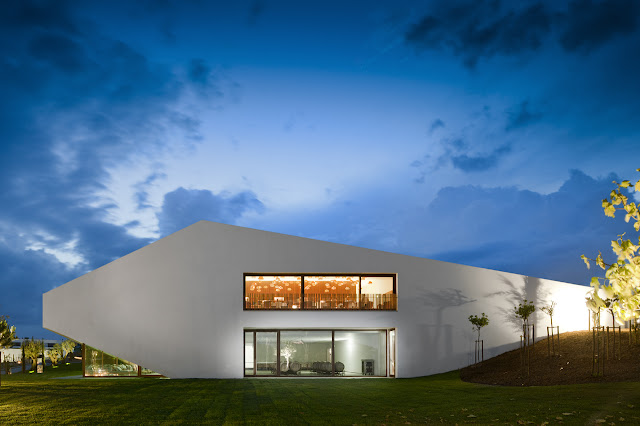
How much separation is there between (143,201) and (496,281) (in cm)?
3040

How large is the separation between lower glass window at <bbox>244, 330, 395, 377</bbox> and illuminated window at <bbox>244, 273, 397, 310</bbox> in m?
1.09

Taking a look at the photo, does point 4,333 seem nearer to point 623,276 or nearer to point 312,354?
point 312,354

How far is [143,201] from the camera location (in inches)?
1758

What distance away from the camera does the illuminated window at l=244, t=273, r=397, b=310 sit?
888 inches

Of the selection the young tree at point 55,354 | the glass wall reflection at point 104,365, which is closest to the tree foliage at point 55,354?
the young tree at point 55,354

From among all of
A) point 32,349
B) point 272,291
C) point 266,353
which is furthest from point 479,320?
point 32,349

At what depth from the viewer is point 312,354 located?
2261 centimetres

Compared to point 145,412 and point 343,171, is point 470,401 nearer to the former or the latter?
point 145,412

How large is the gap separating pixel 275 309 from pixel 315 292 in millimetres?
1763

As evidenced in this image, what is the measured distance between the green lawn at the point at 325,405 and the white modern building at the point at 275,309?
15.1 feet

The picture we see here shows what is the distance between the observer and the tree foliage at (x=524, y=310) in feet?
70.1

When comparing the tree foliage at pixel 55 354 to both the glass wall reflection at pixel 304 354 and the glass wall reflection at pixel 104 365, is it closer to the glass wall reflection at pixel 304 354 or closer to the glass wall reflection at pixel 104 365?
the glass wall reflection at pixel 104 365

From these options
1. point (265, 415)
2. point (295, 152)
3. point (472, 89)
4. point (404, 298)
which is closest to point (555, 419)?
point (265, 415)

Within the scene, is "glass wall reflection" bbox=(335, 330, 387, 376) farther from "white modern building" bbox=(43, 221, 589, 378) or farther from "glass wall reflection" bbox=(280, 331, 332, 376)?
"glass wall reflection" bbox=(280, 331, 332, 376)
